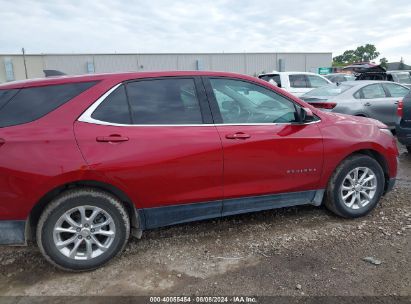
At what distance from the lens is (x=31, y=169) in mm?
2818

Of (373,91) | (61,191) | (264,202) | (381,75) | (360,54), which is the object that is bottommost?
(264,202)

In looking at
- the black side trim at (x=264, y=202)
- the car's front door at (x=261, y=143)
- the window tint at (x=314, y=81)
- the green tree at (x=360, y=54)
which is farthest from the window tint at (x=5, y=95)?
the green tree at (x=360, y=54)

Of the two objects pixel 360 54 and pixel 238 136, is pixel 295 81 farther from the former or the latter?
pixel 360 54

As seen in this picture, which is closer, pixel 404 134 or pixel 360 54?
pixel 404 134

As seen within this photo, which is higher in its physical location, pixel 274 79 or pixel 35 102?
pixel 274 79

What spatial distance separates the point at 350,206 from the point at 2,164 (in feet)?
11.2

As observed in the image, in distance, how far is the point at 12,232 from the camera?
292 cm

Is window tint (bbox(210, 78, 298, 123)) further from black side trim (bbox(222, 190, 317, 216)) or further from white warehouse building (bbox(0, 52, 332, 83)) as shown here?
white warehouse building (bbox(0, 52, 332, 83))

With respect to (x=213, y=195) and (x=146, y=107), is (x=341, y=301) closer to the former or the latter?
(x=213, y=195)

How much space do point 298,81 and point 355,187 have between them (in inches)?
371

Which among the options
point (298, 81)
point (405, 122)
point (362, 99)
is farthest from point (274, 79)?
point (405, 122)

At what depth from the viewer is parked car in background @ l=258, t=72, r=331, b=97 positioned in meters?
12.7

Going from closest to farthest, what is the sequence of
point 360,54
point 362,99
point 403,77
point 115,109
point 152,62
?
point 115,109, point 362,99, point 403,77, point 152,62, point 360,54

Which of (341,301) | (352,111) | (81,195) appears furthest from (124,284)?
(352,111)
